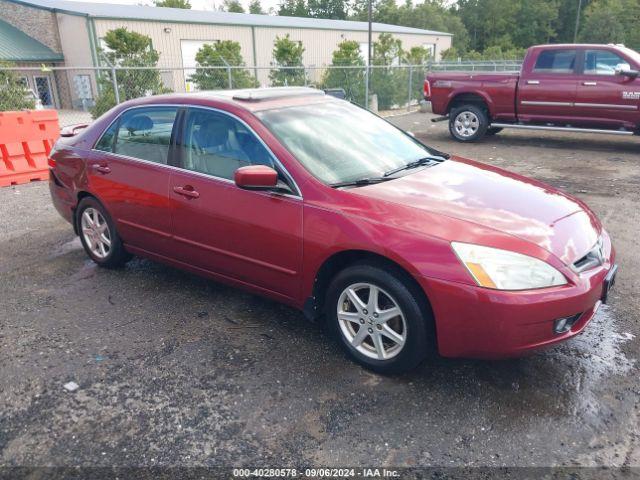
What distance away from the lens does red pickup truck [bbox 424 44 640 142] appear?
9.71m

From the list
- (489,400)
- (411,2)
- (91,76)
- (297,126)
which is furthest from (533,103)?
(411,2)

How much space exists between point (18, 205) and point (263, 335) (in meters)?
5.25

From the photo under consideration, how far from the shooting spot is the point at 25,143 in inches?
328

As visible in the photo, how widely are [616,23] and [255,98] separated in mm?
→ 63626

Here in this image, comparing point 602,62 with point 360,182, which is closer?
point 360,182

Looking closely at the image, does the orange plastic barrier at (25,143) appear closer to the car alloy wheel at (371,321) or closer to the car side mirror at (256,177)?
the car side mirror at (256,177)

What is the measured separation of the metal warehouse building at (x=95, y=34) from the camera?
24.1 meters

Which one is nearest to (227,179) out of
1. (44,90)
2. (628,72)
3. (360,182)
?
(360,182)

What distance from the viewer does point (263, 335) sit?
3.62 metres

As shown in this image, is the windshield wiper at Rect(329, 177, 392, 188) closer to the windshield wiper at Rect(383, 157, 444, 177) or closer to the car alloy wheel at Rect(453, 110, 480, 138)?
the windshield wiper at Rect(383, 157, 444, 177)

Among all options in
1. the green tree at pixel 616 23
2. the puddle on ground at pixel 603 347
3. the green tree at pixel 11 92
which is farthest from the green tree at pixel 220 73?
the green tree at pixel 616 23

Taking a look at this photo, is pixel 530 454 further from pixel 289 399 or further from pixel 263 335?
pixel 263 335

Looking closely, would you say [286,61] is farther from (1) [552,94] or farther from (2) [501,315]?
(2) [501,315]

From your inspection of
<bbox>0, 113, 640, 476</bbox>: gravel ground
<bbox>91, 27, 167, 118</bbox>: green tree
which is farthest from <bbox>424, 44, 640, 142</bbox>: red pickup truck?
<bbox>91, 27, 167, 118</bbox>: green tree
